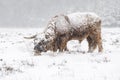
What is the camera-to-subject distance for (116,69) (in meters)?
13.9

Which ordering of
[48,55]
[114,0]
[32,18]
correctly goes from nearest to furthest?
[48,55] → [114,0] → [32,18]

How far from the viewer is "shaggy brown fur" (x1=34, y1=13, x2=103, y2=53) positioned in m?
18.0

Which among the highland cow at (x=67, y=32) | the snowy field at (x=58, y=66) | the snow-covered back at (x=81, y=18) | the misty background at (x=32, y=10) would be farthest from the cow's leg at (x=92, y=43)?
the misty background at (x=32, y=10)

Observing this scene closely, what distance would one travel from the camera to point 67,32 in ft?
61.3

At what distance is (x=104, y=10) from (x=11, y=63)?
69.5m

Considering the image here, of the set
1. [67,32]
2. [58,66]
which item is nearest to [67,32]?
[67,32]

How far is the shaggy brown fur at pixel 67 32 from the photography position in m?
18.0

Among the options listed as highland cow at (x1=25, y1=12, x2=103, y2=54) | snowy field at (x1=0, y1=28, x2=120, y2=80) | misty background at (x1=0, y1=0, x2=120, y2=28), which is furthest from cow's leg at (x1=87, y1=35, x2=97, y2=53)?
misty background at (x1=0, y1=0, x2=120, y2=28)

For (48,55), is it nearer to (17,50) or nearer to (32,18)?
(17,50)

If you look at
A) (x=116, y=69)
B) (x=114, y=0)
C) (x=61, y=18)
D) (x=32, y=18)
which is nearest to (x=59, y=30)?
(x=61, y=18)

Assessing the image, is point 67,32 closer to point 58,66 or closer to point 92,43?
point 92,43

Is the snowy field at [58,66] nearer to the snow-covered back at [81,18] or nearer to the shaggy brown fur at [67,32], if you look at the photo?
the shaggy brown fur at [67,32]

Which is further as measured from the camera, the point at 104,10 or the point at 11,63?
the point at 104,10

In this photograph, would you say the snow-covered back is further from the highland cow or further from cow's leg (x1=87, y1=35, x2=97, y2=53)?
cow's leg (x1=87, y1=35, x2=97, y2=53)
